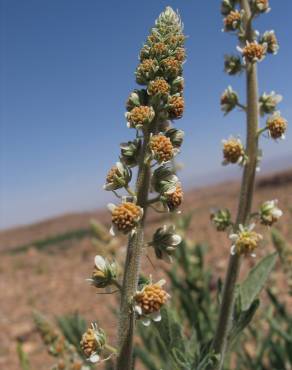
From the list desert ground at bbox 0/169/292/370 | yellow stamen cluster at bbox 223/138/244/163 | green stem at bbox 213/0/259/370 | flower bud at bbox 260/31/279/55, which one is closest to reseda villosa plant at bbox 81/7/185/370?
green stem at bbox 213/0/259/370

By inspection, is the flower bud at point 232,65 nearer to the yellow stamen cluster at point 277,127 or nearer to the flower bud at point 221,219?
the yellow stamen cluster at point 277,127

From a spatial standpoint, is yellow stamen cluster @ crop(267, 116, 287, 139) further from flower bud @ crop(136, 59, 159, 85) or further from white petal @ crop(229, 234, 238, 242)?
flower bud @ crop(136, 59, 159, 85)

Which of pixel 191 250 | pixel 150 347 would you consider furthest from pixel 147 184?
pixel 191 250

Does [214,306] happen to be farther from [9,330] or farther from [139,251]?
[9,330]

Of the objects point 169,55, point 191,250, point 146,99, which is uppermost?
point 169,55

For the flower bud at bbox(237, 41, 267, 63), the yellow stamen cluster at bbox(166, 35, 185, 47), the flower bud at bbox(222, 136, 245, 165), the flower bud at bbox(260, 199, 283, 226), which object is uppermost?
the flower bud at bbox(237, 41, 267, 63)

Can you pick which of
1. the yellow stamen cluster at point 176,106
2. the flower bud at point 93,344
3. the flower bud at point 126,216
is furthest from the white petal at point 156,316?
the yellow stamen cluster at point 176,106
